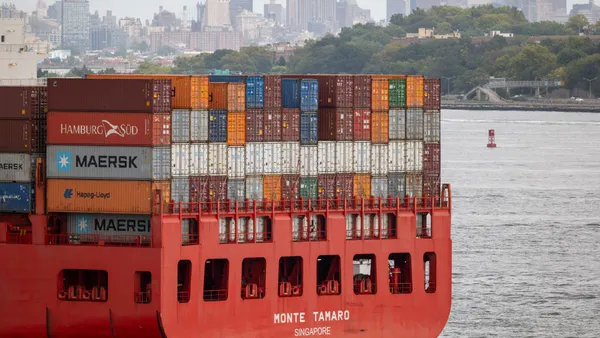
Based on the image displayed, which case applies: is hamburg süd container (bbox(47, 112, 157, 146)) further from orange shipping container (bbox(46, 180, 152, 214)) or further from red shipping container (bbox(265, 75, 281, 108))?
red shipping container (bbox(265, 75, 281, 108))

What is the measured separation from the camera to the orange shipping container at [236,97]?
157 ft

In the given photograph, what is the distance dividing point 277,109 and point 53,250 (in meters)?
6.59

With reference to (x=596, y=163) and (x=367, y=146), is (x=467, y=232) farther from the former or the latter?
(x=596, y=163)

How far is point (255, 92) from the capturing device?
48250mm

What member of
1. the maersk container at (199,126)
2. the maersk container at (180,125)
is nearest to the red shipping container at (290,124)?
the maersk container at (199,126)

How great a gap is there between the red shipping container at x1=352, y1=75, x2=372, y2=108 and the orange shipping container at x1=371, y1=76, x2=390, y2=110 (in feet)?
0.47

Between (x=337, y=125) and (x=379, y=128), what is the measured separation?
1.23m

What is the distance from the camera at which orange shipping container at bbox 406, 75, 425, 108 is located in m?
50.5

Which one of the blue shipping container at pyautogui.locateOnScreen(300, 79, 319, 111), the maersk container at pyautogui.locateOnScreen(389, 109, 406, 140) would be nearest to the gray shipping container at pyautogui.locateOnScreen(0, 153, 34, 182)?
the blue shipping container at pyautogui.locateOnScreen(300, 79, 319, 111)

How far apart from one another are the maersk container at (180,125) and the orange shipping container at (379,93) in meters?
5.56

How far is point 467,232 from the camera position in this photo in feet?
253

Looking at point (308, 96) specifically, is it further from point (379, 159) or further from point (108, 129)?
point (108, 129)

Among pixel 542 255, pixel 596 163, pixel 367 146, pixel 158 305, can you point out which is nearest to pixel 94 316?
pixel 158 305

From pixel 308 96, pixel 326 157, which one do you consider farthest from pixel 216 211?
pixel 308 96
